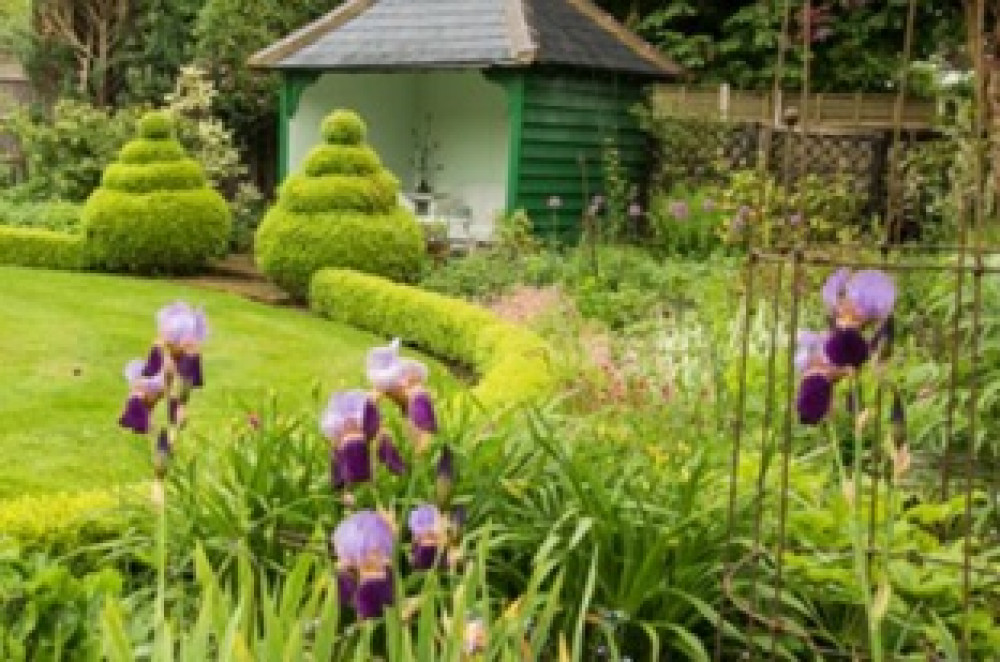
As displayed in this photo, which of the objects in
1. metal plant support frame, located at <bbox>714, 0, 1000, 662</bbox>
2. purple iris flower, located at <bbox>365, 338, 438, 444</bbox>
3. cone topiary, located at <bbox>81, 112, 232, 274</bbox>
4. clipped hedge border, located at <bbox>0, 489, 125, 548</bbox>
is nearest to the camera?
purple iris flower, located at <bbox>365, 338, 438, 444</bbox>

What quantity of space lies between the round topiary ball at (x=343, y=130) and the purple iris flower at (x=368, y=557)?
31.9ft

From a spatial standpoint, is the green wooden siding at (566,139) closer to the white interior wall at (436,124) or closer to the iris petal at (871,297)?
the white interior wall at (436,124)

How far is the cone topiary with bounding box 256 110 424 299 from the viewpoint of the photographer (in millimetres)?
10867

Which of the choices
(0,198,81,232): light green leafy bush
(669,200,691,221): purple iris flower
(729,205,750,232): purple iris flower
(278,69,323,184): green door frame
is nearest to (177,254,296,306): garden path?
(278,69,323,184): green door frame

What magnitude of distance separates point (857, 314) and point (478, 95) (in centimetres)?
1357

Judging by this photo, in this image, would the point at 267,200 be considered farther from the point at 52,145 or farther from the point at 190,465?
the point at 190,465

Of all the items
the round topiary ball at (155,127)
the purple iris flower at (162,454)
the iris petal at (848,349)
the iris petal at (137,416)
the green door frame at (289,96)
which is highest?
the green door frame at (289,96)

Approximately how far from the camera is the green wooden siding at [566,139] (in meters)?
12.4

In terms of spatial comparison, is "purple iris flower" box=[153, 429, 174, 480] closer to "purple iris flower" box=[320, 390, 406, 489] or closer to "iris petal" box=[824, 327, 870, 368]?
"purple iris flower" box=[320, 390, 406, 489]

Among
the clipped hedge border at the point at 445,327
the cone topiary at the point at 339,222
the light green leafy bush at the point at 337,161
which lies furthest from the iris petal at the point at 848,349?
the light green leafy bush at the point at 337,161

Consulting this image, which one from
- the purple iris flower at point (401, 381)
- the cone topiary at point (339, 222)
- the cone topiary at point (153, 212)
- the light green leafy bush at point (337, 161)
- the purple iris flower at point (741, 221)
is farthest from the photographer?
the cone topiary at point (153, 212)

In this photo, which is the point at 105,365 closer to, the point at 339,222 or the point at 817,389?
the point at 339,222

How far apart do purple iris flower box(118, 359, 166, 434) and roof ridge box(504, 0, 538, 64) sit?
395 inches

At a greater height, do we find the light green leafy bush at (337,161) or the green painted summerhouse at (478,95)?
the green painted summerhouse at (478,95)
